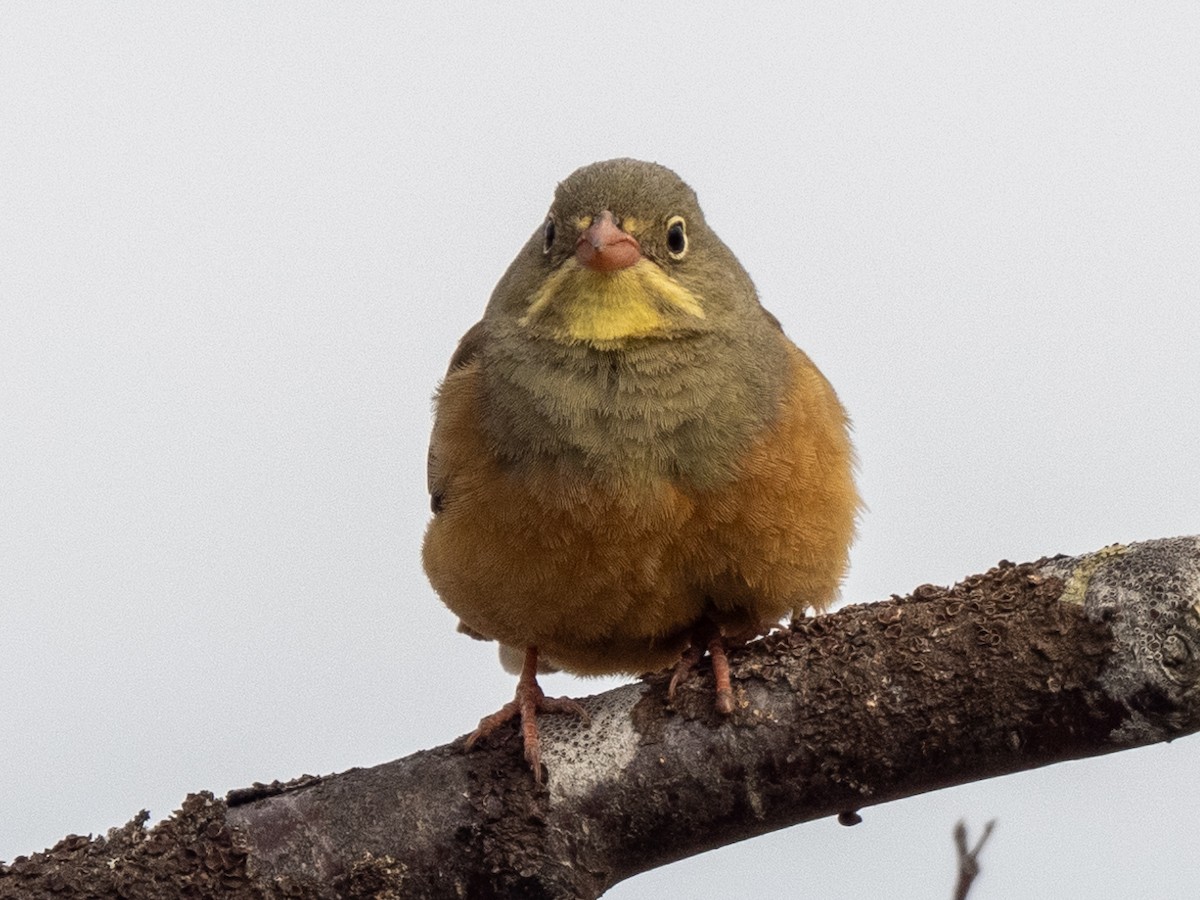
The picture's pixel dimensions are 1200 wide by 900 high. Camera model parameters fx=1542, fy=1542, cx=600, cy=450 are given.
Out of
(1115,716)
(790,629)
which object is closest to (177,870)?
(790,629)

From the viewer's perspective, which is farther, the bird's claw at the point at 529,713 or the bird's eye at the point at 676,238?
the bird's eye at the point at 676,238

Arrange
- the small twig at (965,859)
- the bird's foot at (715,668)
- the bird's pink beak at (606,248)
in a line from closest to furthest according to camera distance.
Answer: the small twig at (965,859) → the bird's foot at (715,668) → the bird's pink beak at (606,248)

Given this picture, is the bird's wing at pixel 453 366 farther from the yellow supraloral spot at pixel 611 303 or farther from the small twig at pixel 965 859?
the small twig at pixel 965 859

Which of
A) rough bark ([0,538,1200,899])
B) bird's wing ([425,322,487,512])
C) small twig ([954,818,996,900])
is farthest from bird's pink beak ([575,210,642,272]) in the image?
small twig ([954,818,996,900])

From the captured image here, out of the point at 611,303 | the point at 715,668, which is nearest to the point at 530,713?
the point at 715,668

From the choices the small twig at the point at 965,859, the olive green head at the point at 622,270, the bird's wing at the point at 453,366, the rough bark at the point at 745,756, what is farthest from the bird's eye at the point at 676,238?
the small twig at the point at 965,859

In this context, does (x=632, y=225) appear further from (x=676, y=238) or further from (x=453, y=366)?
(x=453, y=366)
